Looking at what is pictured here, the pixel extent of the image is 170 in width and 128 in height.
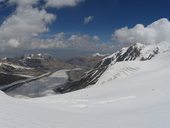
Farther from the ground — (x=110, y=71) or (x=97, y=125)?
(x=110, y=71)

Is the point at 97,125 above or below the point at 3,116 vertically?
below

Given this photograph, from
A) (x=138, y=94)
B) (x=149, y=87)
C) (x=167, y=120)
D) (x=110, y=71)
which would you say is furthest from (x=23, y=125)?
(x=110, y=71)

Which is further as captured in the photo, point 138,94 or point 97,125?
point 138,94

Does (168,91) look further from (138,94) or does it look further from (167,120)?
(167,120)

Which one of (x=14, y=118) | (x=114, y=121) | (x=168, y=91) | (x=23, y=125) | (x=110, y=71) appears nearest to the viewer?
(x=23, y=125)

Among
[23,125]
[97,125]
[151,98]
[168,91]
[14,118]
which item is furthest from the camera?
[168,91]

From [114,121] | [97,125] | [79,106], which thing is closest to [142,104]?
[79,106]

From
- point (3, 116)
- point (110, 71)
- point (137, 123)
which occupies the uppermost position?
point (110, 71)

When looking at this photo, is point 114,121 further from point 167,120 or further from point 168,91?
point 168,91

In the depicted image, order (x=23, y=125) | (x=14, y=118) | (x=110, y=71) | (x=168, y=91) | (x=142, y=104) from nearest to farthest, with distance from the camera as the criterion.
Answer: (x=23, y=125)
(x=14, y=118)
(x=142, y=104)
(x=168, y=91)
(x=110, y=71)
